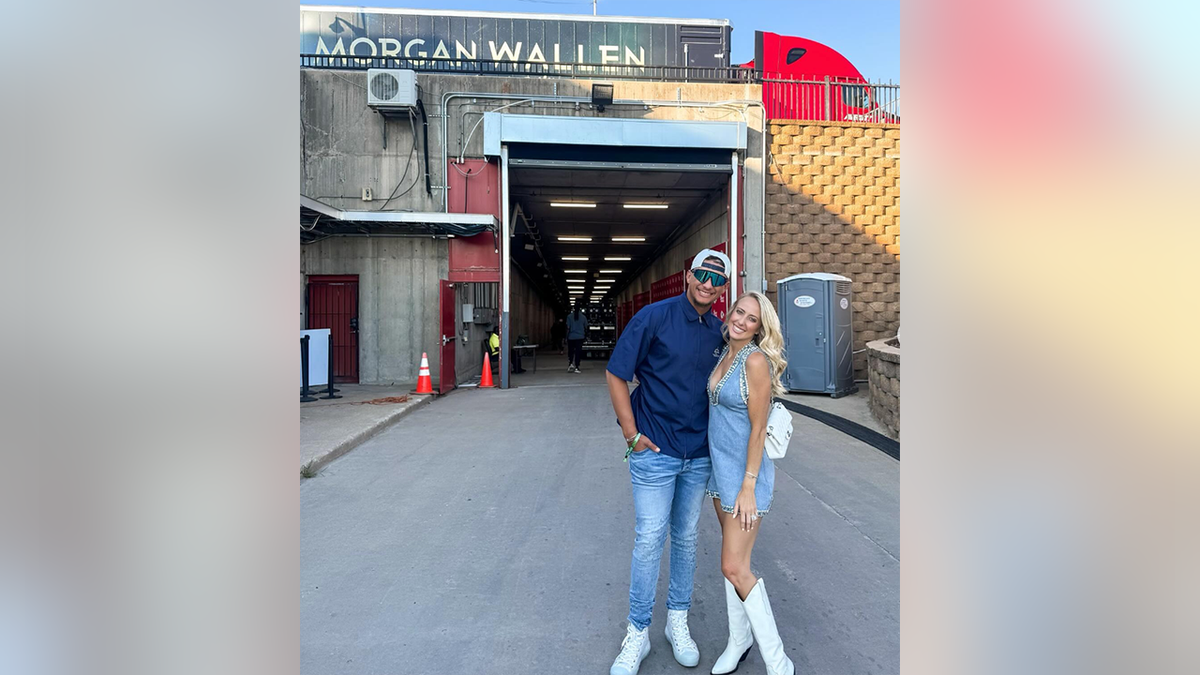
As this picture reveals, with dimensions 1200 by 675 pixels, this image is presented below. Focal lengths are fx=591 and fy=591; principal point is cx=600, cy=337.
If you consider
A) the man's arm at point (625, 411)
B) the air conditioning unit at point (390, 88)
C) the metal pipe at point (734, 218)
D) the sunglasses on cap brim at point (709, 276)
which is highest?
the air conditioning unit at point (390, 88)

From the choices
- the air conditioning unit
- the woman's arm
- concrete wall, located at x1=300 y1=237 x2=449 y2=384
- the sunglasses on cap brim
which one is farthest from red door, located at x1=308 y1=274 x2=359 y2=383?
the woman's arm

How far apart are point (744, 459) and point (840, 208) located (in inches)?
512

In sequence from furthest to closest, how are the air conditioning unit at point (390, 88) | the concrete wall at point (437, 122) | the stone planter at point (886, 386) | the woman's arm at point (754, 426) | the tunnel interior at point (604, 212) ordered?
the concrete wall at point (437, 122) → the tunnel interior at point (604, 212) → the air conditioning unit at point (390, 88) → the stone planter at point (886, 386) → the woman's arm at point (754, 426)

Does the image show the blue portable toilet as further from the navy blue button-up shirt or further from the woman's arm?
the woman's arm

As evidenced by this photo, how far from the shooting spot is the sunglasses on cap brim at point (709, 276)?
8.77 feet

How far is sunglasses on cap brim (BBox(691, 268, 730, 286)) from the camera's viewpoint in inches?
105

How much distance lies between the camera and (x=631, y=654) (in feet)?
8.76

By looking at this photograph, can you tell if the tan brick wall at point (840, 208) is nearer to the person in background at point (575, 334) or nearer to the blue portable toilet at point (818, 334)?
the blue portable toilet at point (818, 334)

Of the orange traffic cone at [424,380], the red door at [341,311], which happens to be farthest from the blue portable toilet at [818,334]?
the red door at [341,311]

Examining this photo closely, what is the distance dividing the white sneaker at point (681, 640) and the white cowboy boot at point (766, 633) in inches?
14.8

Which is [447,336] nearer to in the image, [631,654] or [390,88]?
[390,88]

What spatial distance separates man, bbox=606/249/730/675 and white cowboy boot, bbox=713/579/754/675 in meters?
0.15
